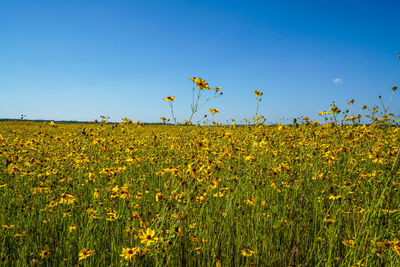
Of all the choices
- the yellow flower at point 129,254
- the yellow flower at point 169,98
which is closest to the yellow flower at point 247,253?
the yellow flower at point 129,254

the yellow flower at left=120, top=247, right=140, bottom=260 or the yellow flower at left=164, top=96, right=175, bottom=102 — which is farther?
the yellow flower at left=164, top=96, right=175, bottom=102

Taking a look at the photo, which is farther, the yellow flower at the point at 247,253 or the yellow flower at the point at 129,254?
the yellow flower at the point at 247,253

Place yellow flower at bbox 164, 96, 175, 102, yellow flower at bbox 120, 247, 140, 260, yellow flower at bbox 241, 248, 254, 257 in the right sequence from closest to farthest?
yellow flower at bbox 120, 247, 140, 260 < yellow flower at bbox 241, 248, 254, 257 < yellow flower at bbox 164, 96, 175, 102

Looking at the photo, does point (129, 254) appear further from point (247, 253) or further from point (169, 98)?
point (169, 98)

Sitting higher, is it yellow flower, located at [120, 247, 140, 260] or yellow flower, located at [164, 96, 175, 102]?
yellow flower, located at [164, 96, 175, 102]

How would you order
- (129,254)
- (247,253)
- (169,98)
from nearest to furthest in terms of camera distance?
(129,254) → (247,253) → (169,98)

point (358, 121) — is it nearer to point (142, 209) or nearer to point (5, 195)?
point (142, 209)

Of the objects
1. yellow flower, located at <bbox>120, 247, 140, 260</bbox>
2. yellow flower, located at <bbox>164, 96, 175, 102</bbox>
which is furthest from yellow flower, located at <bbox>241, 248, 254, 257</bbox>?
yellow flower, located at <bbox>164, 96, 175, 102</bbox>

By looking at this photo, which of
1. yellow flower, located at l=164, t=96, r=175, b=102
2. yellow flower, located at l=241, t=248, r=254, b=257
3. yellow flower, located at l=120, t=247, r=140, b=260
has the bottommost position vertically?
yellow flower, located at l=241, t=248, r=254, b=257

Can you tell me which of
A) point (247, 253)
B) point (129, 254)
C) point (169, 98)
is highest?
point (169, 98)

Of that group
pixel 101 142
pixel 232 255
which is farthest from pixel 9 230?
pixel 232 255

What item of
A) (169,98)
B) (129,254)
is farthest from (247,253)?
(169,98)

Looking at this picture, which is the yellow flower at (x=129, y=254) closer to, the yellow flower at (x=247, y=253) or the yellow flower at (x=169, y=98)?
the yellow flower at (x=247, y=253)

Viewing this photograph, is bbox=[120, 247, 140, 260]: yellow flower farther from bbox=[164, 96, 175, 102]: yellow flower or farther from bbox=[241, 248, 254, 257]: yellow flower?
bbox=[164, 96, 175, 102]: yellow flower
